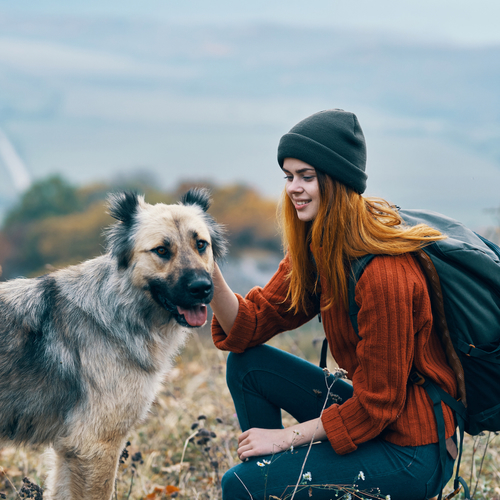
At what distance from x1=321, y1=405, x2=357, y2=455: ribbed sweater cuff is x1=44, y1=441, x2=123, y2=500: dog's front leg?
1.14m

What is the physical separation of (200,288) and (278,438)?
807 mm

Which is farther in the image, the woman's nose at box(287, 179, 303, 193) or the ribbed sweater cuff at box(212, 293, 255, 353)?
the ribbed sweater cuff at box(212, 293, 255, 353)

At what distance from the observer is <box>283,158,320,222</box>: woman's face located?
7.04 feet

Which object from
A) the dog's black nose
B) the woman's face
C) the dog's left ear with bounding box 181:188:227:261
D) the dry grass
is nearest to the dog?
the dog's black nose

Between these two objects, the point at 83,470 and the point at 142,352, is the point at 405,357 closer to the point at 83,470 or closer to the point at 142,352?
the point at 142,352

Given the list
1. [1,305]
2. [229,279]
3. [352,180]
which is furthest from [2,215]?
[352,180]

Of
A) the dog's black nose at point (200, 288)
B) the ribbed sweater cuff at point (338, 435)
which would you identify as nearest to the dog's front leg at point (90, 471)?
the dog's black nose at point (200, 288)

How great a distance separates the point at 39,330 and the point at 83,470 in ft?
2.49

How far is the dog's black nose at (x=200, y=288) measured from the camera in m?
2.35

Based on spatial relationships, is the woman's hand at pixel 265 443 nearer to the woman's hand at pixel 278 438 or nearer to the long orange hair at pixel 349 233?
the woman's hand at pixel 278 438

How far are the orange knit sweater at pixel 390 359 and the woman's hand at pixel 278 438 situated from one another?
8cm

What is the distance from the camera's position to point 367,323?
6.47 feet

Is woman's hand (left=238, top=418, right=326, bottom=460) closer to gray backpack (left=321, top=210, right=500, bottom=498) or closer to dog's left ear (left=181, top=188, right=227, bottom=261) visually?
gray backpack (left=321, top=210, right=500, bottom=498)

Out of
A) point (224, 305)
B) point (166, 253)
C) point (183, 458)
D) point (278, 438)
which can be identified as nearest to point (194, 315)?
point (224, 305)
